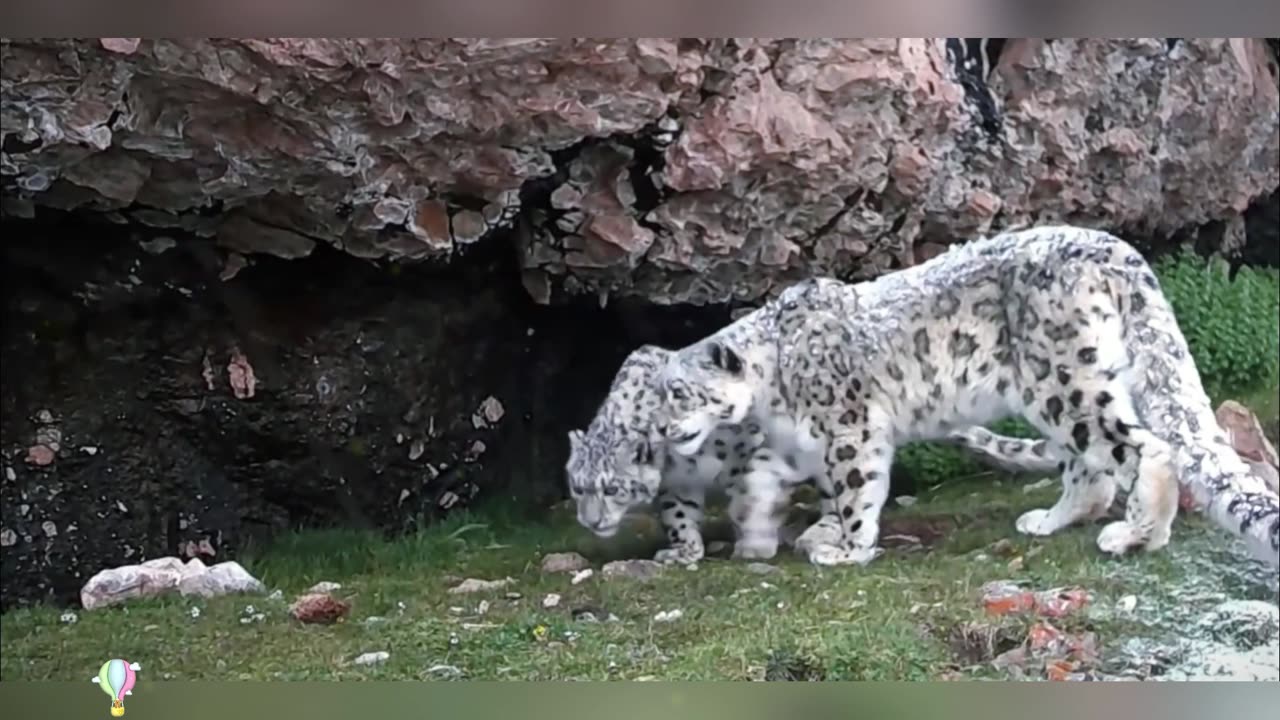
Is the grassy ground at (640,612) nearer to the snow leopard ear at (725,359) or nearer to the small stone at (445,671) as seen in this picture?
the small stone at (445,671)

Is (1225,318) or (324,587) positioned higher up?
(1225,318)

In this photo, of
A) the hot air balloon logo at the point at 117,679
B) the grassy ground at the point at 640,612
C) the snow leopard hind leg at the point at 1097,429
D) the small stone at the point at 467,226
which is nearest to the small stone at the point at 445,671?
the grassy ground at the point at 640,612

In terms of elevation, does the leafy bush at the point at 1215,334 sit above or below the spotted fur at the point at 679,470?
above

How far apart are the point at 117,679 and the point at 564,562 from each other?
0.36m

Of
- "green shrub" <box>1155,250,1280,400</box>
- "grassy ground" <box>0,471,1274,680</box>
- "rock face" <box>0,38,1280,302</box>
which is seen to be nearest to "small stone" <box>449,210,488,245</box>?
"rock face" <box>0,38,1280,302</box>

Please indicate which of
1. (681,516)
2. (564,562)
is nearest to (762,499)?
(681,516)

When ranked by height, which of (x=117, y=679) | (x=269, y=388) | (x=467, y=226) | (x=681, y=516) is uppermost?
(x=467, y=226)

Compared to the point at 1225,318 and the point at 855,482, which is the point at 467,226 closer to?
the point at 855,482

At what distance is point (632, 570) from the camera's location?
3.17 ft

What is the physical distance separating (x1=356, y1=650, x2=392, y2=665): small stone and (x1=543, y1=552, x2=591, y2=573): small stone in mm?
140

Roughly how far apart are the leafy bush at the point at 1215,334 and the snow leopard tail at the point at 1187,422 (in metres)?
0.02

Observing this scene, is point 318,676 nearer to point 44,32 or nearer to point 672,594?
point 672,594

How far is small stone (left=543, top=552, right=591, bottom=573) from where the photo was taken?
38.0 inches

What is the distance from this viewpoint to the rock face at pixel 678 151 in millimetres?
939
